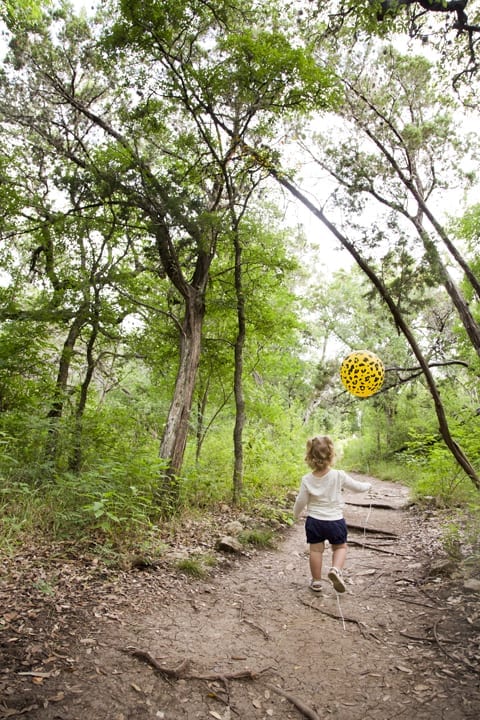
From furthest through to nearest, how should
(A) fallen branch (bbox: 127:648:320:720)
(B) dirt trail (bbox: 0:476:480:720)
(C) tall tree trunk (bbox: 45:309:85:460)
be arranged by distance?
(C) tall tree trunk (bbox: 45:309:85:460), (A) fallen branch (bbox: 127:648:320:720), (B) dirt trail (bbox: 0:476:480:720)

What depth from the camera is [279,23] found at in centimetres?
651

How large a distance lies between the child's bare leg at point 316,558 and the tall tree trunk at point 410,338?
7.85 feet

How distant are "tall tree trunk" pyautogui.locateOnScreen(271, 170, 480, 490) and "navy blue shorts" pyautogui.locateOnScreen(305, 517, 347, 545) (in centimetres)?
221

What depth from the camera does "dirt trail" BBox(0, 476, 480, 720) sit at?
250 centimetres

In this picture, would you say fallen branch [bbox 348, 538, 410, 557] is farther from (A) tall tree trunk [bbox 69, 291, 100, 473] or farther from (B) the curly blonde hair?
(A) tall tree trunk [bbox 69, 291, 100, 473]

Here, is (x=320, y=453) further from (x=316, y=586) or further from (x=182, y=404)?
(x=182, y=404)

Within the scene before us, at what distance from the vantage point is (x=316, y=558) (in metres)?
4.61

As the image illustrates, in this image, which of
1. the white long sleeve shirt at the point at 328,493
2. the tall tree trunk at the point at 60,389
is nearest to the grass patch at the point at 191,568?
the white long sleeve shirt at the point at 328,493

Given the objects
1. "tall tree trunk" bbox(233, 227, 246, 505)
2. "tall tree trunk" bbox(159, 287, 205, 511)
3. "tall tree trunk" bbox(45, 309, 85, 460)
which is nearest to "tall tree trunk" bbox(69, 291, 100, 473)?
"tall tree trunk" bbox(45, 309, 85, 460)

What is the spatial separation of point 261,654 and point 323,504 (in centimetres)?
168

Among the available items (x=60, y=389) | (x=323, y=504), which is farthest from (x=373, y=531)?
(x=60, y=389)

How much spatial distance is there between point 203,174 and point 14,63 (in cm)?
407

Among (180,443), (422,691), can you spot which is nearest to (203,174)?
(180,443)

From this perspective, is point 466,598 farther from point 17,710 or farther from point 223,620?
point 17,710
